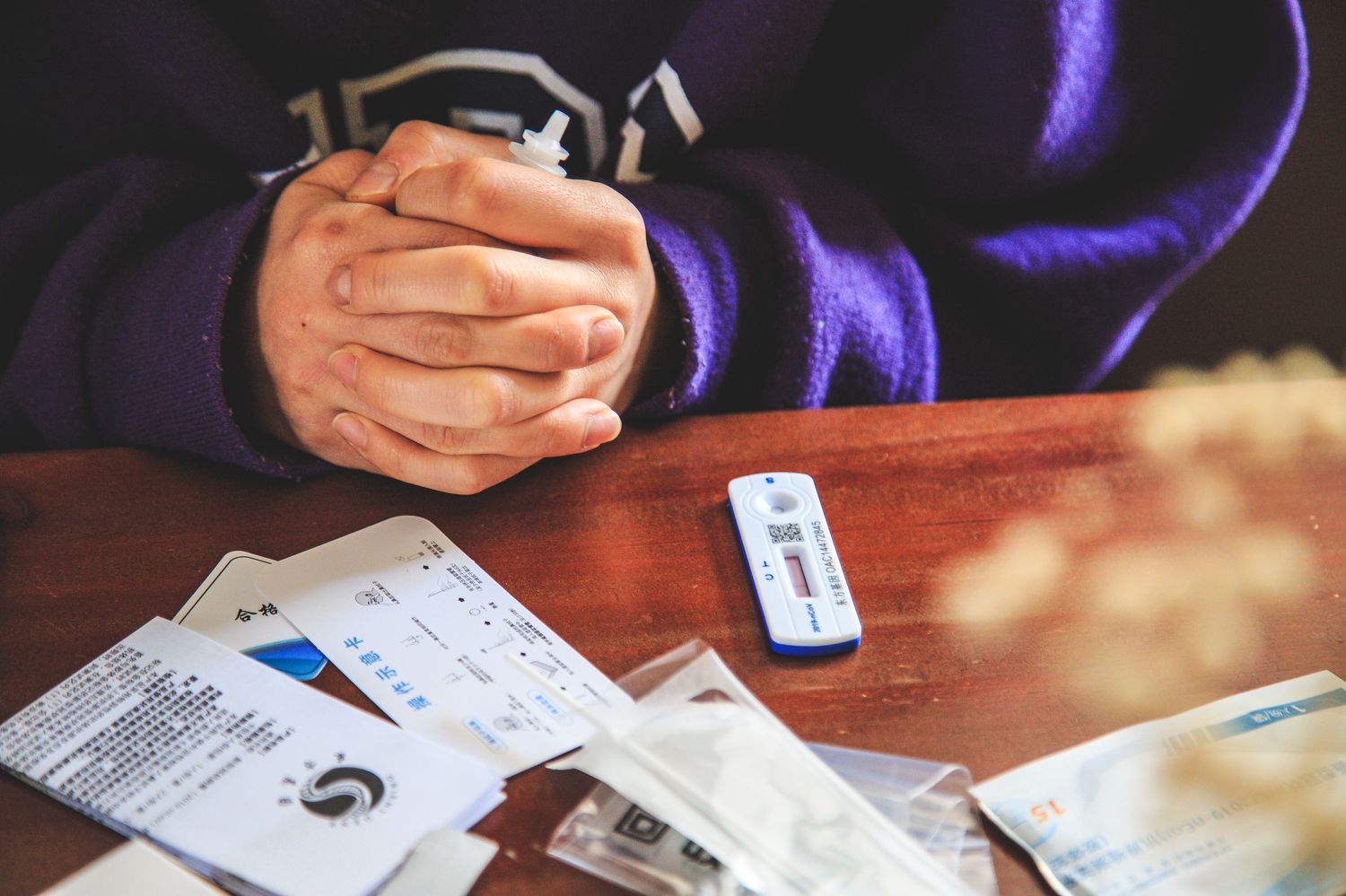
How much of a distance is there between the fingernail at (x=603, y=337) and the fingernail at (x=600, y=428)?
3cm

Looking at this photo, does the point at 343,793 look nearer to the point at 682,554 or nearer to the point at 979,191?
the point at 682,554

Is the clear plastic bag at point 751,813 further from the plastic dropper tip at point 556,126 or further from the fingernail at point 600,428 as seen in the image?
the plastic dropper tip at point 556,126

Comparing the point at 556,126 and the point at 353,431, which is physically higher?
the point at 556,126

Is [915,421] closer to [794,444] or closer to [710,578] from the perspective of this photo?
[794,444]

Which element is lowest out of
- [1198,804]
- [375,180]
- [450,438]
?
[1198,804]

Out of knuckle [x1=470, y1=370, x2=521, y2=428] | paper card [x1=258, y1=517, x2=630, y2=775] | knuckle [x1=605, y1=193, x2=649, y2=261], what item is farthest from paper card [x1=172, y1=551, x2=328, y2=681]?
knuckle [x1=605, y1=193, x2=649, y2=261]

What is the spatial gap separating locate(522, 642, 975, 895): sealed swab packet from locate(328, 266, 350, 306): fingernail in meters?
0.26

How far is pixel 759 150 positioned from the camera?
0.73m

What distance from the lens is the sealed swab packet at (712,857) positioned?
328mm

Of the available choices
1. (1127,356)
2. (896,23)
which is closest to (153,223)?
(896,23)

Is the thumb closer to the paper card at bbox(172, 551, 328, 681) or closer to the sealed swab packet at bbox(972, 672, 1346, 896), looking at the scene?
the paper card at bbox(172, 551, 328, 681)

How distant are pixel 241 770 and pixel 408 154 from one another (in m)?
0.35

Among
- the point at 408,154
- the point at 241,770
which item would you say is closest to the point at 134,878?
the point at 241,770

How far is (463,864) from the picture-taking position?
0.33 m
